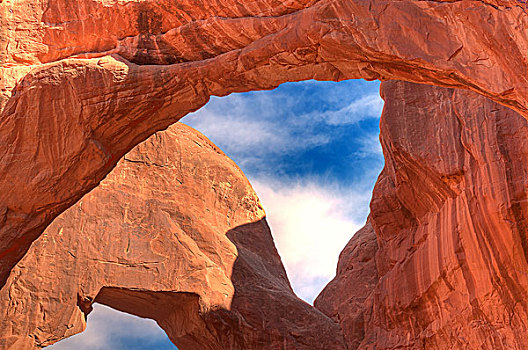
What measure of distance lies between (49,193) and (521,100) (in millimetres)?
7282

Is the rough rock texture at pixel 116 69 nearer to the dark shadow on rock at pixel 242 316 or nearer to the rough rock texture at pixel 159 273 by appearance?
the rough rock texture at pixel 159 273

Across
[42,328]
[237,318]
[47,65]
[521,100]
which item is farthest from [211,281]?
[521,100]

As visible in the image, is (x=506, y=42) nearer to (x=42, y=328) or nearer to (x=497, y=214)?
(x=497, y=214)

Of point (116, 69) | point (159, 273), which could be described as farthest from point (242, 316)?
point (116, 69)

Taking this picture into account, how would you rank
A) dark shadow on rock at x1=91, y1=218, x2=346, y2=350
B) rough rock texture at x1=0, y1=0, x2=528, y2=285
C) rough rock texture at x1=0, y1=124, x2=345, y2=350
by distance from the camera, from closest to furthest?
rough rock texture at x1=0, y1=0, x2=528, y2=285, rough rock texture at x1=0, y1=124, x2=345, y2=350, dark shadow on rock at x1=91, y1=218, x2=346, y2=350

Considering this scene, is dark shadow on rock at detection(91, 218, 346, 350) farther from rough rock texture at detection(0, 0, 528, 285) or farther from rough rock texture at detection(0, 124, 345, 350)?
rough rock texture at detection(0, 0, 528, 285)

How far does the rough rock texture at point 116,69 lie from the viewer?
8500 mm

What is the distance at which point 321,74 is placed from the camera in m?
8.85

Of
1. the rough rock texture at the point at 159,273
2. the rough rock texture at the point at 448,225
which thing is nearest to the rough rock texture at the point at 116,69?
the rough rock texture at the point at 448,225

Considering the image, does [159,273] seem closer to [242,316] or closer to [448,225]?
[242,316]

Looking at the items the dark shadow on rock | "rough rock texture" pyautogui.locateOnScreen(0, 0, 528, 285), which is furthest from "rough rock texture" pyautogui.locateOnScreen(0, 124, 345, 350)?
"rough rock texture" pyautogui.locateOnScreen(0, 0, 528, 285)

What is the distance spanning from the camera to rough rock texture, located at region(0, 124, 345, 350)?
1363cm

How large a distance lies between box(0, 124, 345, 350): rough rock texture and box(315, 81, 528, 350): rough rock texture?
108 inches

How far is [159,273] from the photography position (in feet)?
47.6
